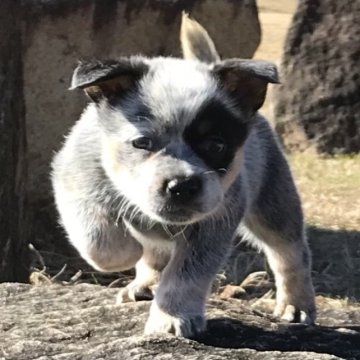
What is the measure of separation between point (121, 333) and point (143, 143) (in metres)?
0.65

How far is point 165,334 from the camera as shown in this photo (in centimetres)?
361

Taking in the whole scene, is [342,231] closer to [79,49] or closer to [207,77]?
[79,49]

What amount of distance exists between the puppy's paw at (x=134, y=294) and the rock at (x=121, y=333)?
0.14 feet

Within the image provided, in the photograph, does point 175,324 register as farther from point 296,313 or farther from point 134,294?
point 296,313

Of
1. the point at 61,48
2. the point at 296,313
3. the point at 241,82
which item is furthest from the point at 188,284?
the point at 61,48

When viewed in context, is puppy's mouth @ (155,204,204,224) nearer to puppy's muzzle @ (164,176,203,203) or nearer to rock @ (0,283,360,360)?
puppy's muzzle @ (164,176,203,203)

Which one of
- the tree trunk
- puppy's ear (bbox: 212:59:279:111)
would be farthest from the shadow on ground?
the tree trunk

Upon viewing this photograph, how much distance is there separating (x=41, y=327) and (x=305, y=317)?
4.49ft

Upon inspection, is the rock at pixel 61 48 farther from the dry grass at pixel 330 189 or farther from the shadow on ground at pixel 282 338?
the shadow on ground at pixel 282 338

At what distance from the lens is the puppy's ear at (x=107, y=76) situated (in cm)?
371

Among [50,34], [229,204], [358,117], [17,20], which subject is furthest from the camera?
[358,117]

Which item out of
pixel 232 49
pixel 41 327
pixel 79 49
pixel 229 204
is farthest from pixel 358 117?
pixel 41 327

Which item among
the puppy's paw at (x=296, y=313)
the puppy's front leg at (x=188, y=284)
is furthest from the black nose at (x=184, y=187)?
the puppy's paw at (x=296, y=313)

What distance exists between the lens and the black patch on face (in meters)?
3.79
